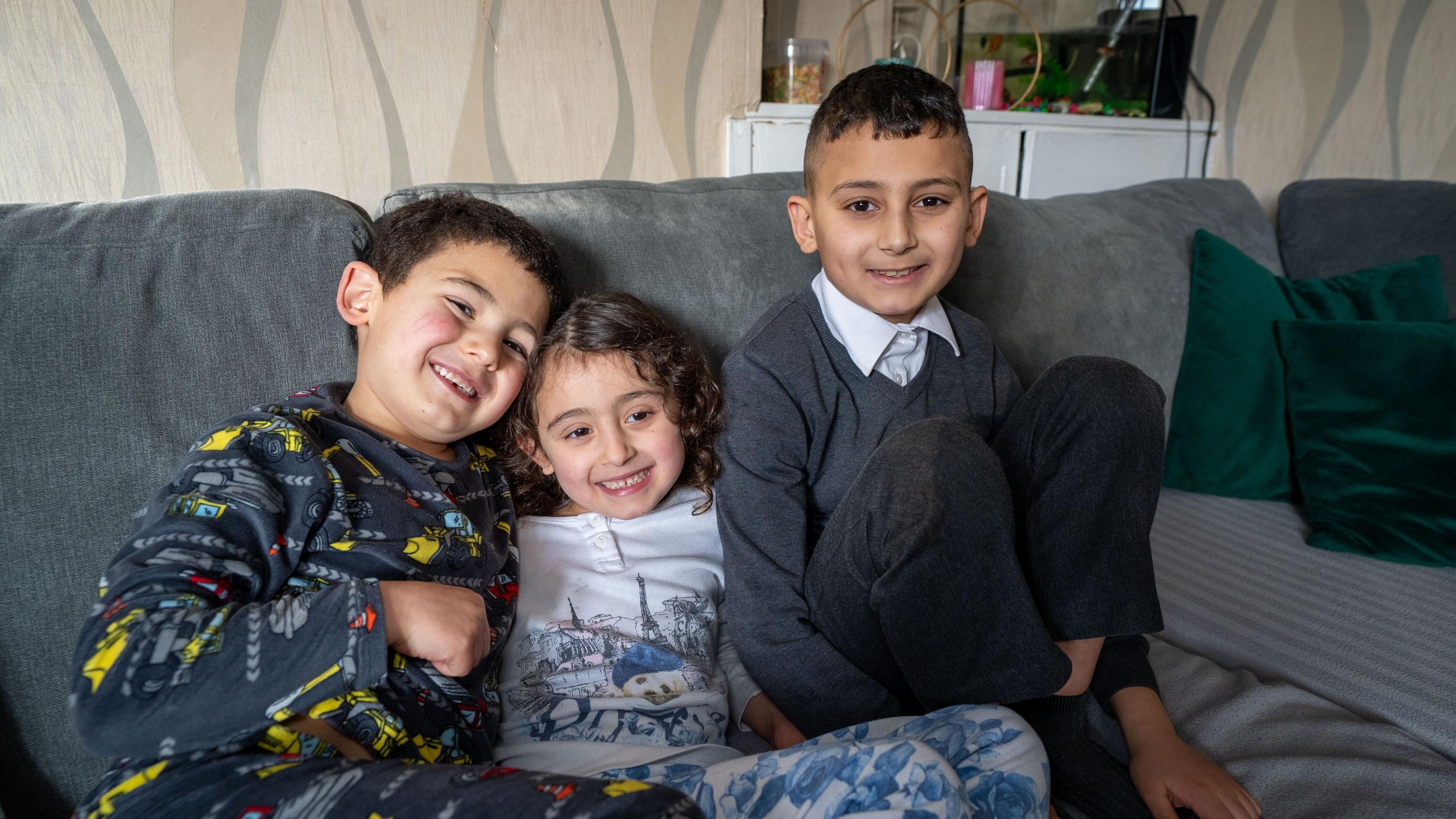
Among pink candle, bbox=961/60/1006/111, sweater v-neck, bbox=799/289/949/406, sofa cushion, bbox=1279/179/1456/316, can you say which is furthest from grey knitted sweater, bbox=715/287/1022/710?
pink candle, bbox=961/60/1006/111

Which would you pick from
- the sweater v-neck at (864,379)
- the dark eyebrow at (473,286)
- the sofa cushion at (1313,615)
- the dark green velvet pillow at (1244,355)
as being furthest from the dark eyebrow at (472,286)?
the dark green velvet pillow at (1244,355)

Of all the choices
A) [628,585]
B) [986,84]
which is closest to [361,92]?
[628,585]

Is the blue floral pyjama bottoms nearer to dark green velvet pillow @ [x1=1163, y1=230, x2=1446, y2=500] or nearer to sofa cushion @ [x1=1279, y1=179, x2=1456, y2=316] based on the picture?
dark green velvet pillow @ [x1=1163, y1=230, x2=1446, y2=500]

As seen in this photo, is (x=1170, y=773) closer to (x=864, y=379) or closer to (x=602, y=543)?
(x=864, y=379)

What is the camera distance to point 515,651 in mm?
934

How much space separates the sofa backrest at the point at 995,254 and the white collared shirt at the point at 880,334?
6.5 inches

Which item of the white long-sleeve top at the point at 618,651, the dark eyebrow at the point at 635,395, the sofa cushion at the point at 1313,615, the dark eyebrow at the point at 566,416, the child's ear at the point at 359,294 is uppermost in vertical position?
the child's ear at the point at 359,294

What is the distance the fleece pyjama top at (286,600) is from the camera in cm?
61

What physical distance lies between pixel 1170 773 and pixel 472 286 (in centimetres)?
89

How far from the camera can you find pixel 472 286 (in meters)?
0.92

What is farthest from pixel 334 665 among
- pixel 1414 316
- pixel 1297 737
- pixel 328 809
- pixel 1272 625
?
pixel 1414 316

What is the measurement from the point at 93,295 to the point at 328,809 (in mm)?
616

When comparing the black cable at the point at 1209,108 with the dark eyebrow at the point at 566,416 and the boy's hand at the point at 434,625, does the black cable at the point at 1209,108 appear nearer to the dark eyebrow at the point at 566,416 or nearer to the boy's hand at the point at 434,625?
the dark eyebrow at the point at 566,416

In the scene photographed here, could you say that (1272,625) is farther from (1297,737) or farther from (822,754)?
(822,754)
